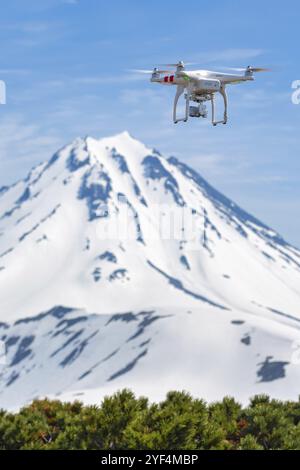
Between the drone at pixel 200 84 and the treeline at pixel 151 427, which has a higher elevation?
the drone at pixel 200 84

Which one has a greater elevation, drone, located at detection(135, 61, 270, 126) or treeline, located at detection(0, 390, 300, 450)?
drone, located at detection(135, 61, 270, 126)

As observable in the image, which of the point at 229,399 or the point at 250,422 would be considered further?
the point at 229,399

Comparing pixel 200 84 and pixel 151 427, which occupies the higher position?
pixel 200 84
